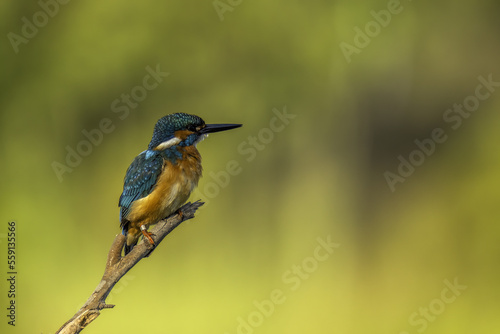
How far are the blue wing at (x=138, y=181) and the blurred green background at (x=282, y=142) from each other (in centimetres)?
341

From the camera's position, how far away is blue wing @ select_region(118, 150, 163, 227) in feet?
8.03

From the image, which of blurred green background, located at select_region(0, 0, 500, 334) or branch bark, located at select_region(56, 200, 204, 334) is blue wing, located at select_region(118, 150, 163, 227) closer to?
branch bark, located at select_region(56, 200, 204, 334)

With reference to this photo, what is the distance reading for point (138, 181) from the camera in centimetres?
248

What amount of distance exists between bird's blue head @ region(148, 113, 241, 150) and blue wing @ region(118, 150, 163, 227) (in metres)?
0.08

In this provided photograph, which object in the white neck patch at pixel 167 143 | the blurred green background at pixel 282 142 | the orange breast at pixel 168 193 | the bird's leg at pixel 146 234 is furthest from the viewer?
the blurred green background at pixel 282 142

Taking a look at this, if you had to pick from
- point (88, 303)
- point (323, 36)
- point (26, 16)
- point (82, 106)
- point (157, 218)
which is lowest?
point (88, 303)

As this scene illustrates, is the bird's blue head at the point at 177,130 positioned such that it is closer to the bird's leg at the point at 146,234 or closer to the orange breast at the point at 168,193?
the orange breast at the point at 168,193

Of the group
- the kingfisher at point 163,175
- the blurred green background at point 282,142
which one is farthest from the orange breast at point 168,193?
the blurred green background at point 282,142

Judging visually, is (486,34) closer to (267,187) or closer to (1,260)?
(267,187)

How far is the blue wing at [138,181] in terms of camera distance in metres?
2.45

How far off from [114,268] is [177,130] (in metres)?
0.75

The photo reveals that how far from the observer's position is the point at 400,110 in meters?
6.79

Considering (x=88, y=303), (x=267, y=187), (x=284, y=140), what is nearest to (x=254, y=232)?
(x=267, y=187)

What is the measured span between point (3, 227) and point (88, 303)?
14.9ft
